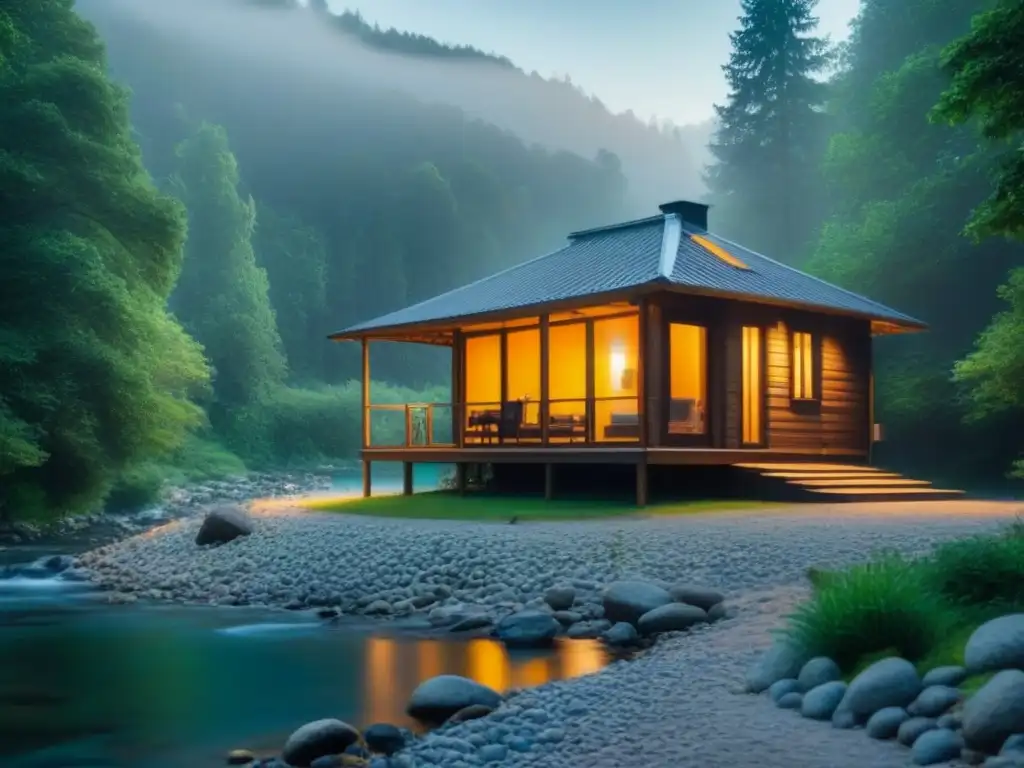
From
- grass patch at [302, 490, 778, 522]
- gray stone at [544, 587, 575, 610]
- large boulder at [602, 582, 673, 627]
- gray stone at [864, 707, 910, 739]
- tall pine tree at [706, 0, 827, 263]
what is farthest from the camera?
tall pine tree at [706, 0, 827, 263]

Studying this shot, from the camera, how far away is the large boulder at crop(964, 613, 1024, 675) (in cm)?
513

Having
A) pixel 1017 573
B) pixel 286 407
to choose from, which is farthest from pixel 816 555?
pixel 286 407

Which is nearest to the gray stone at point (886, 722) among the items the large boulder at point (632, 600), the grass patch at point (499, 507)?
the large boulder at point (632, 600)

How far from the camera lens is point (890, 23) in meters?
30.8

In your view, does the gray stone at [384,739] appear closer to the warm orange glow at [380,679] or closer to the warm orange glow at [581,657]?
the warm orange glow at [380,679]

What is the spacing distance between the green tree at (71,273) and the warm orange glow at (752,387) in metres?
10.1

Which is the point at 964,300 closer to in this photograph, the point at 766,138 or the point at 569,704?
the point at 766,138

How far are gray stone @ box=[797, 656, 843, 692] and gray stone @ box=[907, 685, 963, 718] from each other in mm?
664

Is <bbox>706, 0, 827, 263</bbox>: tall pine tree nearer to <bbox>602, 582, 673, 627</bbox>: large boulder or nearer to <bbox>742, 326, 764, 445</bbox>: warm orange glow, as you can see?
<bbox>742, 326, 764, 445</bbox>: warm orange glow

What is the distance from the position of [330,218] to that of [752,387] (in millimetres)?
63866

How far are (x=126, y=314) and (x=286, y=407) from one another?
94.3 feet

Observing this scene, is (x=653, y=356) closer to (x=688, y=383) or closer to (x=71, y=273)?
(x=688, y=383)

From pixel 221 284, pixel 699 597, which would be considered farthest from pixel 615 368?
pixel 221 284

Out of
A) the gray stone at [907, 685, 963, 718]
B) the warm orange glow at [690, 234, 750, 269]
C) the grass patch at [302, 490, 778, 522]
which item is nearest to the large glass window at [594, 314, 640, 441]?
the warm orange glow at [690, 234, 750, 269]
